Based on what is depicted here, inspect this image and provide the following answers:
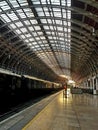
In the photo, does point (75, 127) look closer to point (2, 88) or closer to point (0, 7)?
Answer: point (2, 88)

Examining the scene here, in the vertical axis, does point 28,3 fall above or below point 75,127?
above

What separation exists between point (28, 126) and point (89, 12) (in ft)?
70.7

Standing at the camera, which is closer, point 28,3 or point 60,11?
point 28,3

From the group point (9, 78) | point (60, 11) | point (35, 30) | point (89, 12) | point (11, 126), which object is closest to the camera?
point (11, 126)

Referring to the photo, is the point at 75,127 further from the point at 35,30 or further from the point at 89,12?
the point at 35,30

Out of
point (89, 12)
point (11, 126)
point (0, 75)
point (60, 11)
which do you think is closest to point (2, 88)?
point (0, 75)

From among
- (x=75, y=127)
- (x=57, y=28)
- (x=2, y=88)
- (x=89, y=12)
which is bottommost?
(x=75, y=127)

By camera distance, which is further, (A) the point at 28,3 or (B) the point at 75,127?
(A) the point at 28,3

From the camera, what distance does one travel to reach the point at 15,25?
147 feet

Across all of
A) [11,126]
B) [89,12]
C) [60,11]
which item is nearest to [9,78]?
[11,126]

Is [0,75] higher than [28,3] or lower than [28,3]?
lower

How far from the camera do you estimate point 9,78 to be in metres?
20.0

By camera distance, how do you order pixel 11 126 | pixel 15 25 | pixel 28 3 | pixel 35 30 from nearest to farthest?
pixel 11 126
pixel 28 3
pixel 15 25
pixel 35 30

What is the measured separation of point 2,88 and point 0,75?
1.20 meters
